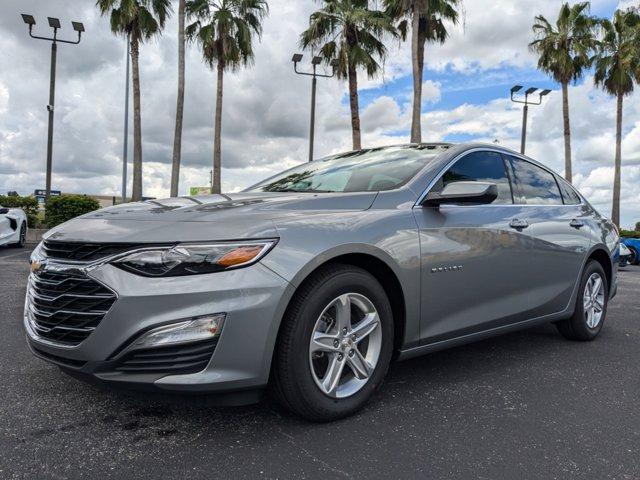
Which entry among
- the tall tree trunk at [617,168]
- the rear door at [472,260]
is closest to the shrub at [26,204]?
the rear door at [472,260]

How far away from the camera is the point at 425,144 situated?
3826 millimetres

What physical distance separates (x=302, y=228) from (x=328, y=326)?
0.53 metres

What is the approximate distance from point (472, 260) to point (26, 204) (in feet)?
57.2

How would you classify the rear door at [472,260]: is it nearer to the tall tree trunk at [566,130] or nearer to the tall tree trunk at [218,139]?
the tall tree trunk at [218,139]

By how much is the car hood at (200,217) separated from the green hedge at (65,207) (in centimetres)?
1455

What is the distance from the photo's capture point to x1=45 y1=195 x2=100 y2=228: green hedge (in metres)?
16.2

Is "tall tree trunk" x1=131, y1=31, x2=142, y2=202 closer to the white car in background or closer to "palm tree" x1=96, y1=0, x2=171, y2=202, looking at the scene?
"palm tree" x1=96, y1=0, x2=171, y2=202

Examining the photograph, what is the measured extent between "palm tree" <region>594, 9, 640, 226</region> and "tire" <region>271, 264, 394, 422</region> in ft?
90.0

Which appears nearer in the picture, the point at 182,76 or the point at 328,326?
the point at 328,326

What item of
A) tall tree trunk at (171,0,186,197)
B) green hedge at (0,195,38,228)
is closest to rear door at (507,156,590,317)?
tall tree trunk at (171,0,186,197)

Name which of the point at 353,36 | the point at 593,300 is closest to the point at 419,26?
the point at 353,36

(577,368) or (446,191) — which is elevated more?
(446,191)

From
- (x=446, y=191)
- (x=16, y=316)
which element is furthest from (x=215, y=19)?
(x=446, y=191)

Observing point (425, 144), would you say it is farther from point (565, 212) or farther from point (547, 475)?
point (547, 475)
